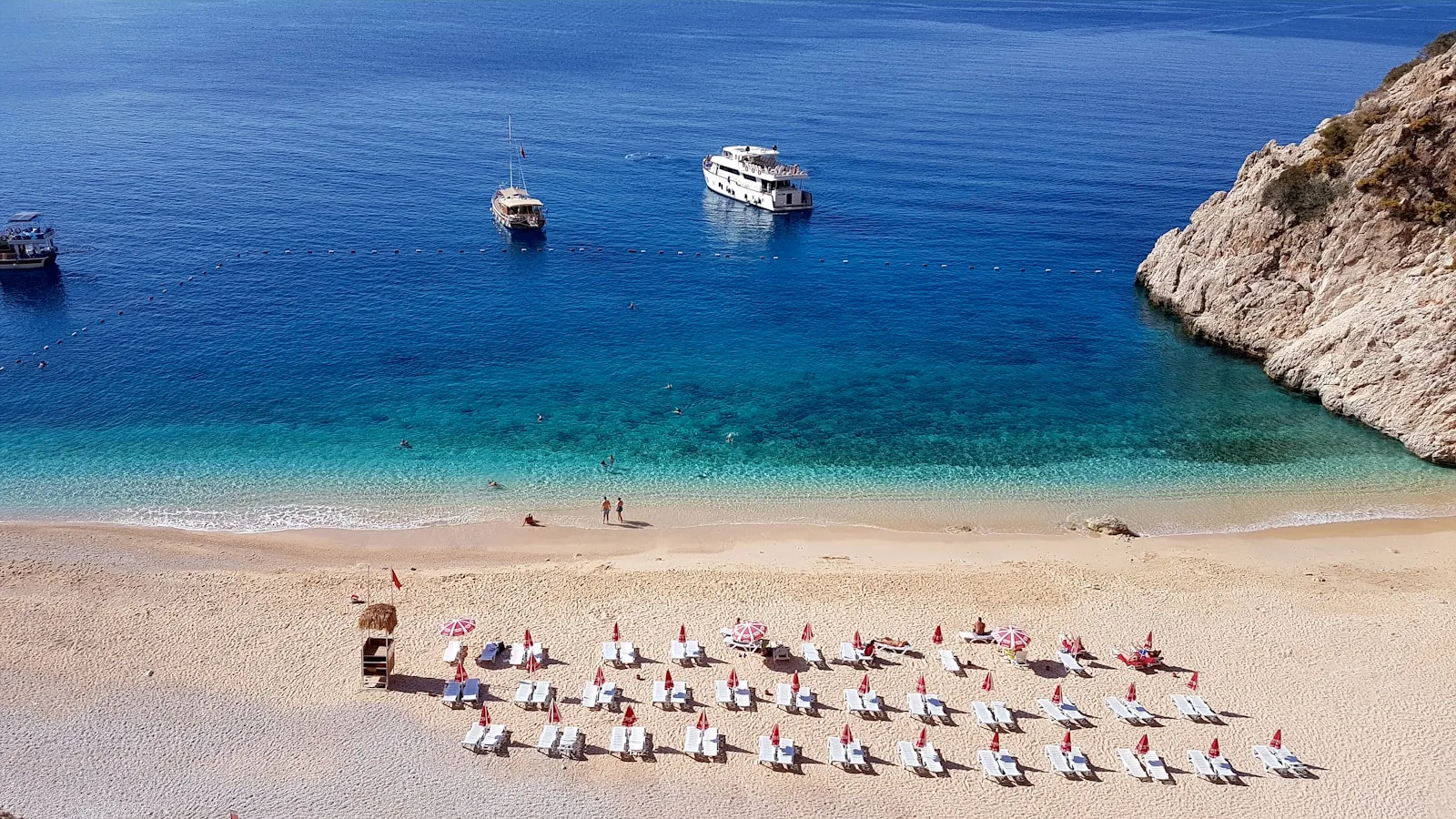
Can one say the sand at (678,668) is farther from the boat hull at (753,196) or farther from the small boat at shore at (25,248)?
the boat hull at (753,196)

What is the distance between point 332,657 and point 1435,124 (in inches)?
2880

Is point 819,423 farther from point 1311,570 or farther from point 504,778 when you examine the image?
point 504,778

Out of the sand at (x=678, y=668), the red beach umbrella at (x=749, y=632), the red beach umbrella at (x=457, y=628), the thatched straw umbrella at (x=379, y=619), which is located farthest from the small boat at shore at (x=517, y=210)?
the red beach umbrella at (x=749, y=632)

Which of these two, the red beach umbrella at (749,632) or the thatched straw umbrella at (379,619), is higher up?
the thatched straw umbrella at (379,619)

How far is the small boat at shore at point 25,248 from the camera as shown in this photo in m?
80.8

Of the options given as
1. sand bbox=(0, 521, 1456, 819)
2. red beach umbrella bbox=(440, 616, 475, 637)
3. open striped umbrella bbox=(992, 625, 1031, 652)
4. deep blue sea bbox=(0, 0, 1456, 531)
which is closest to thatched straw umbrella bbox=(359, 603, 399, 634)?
sand bbox=(0, 521, 1456, 819)

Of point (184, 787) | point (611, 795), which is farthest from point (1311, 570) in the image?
point (184, 787)

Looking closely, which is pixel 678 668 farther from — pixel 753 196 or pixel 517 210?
pixel 753 196

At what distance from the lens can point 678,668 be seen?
1478 inches

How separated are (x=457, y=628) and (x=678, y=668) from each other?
30.3ft

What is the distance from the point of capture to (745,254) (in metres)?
93.8

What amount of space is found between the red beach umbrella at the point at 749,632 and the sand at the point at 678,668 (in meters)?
1.15

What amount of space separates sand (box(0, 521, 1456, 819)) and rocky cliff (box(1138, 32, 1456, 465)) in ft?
42.7

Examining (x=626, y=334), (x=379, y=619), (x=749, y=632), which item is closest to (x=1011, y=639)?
(x=749, y=632)
